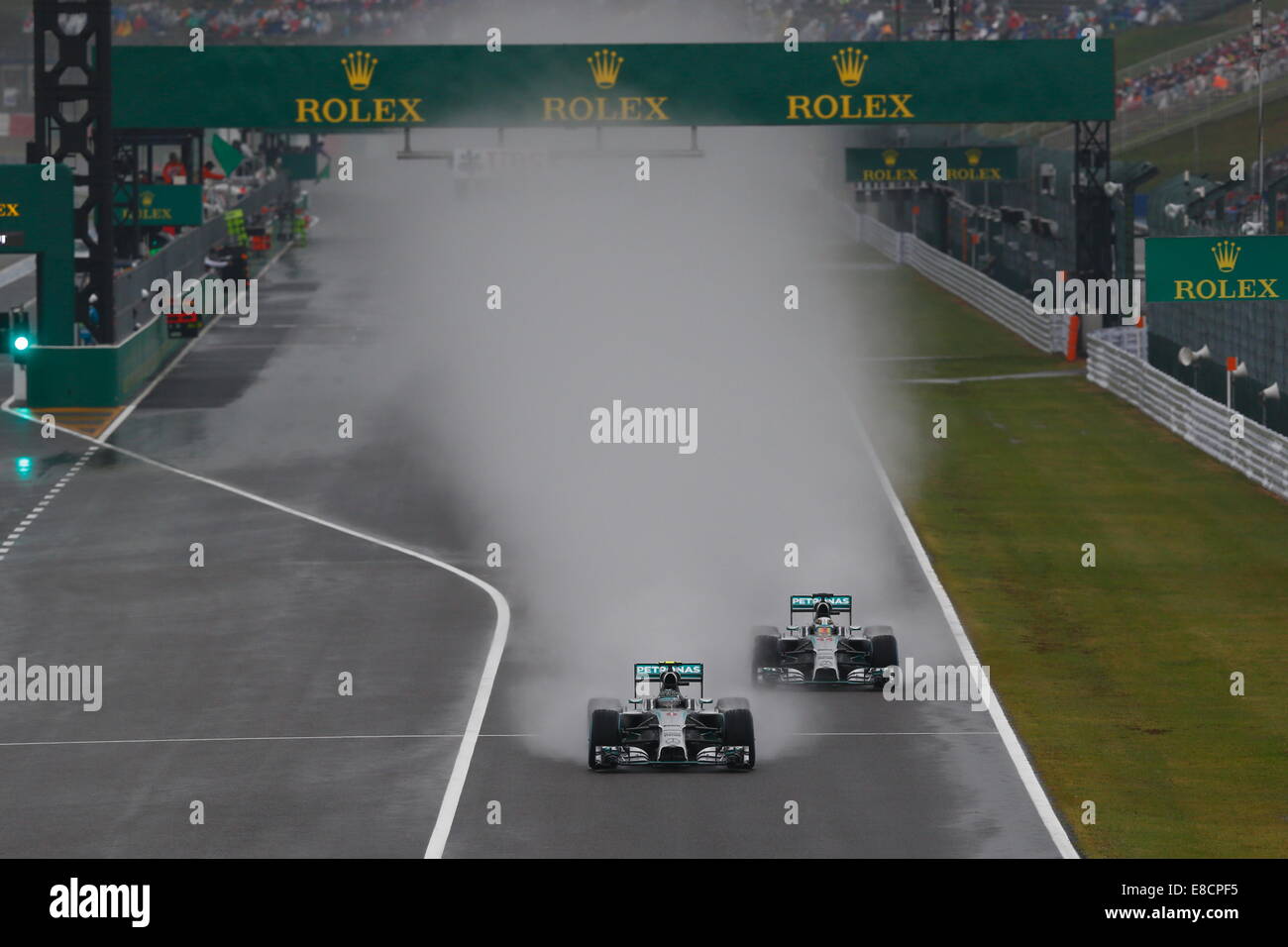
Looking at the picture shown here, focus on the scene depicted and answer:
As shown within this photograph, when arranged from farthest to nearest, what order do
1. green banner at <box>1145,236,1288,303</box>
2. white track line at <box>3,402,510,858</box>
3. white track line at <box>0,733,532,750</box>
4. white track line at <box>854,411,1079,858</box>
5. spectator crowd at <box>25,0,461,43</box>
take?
1. spectator crowd at <box>25,0,461,43</box>
2. green banner at <box>1145,236,1288,303</box>
3. white track line at <box>0,733,532,750</box>
4. white track line at <box>3,402,510,858</box>
5. white track line at <box>854,411,1079,858</box>

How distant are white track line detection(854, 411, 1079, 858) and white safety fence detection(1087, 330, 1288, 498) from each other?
669 centimetres

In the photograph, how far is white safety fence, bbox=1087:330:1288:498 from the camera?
4138cm

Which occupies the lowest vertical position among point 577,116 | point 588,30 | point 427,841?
point 427,841

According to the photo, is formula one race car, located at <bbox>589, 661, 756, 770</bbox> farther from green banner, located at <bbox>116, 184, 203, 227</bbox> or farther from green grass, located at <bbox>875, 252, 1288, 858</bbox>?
green banner, located at <bbox>116, 184, 203, 227</bbox>

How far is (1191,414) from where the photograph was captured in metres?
47.1

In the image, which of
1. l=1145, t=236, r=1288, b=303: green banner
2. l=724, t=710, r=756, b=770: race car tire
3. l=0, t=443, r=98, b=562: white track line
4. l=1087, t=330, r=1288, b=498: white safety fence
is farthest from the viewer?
l=1087, t=330, r=1288, b=498: white safety fence

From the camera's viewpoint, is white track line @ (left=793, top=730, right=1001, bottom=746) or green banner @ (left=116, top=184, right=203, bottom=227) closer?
white track line @ (left=793, top=730, right=1001, bottom=746)

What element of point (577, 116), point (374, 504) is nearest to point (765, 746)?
point (374, 504)

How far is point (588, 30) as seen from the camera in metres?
113

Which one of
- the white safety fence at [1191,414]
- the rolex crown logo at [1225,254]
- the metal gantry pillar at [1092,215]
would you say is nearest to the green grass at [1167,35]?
the metal gantry pillar at [1092,215]

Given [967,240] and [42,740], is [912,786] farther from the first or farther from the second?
[967,240]

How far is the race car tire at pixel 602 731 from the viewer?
23344 mm

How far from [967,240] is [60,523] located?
48.3 metres

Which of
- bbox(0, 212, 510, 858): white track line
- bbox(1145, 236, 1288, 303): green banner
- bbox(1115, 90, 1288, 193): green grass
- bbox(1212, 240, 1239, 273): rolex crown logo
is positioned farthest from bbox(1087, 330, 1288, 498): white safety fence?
bbox(1115, 90, 1288, 193): green grass
